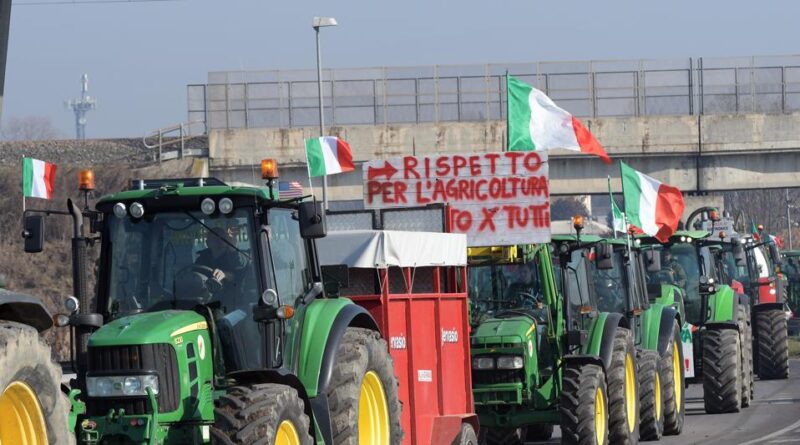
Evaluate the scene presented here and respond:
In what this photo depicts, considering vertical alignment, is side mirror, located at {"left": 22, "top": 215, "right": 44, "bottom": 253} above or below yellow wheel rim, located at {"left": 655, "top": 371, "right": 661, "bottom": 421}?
above

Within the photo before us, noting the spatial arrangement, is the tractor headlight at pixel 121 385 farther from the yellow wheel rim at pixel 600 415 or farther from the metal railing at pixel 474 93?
the metal railing at pixel 474 93

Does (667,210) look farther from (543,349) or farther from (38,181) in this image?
(38,181)

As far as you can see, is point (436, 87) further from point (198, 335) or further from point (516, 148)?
point (198, 335)

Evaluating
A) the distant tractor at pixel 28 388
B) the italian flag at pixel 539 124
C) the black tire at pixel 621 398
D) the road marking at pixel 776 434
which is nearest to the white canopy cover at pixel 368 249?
the black tire at pixel 621 398

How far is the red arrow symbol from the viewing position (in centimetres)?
1694

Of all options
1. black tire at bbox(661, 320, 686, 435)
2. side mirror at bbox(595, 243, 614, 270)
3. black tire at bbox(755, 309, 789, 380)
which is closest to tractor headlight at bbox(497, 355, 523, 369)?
side mirror at bbox(595, 243, 614, 270)

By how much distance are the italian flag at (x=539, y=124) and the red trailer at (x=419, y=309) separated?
6587 mm

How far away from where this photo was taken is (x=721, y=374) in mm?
21469

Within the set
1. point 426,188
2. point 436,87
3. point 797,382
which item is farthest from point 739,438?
point 436,87

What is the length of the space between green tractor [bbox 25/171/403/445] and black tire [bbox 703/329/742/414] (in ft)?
36.3

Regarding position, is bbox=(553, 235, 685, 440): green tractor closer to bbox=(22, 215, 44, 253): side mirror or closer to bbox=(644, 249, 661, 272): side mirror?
bbox=(644, 249, 661, 272): side mirror

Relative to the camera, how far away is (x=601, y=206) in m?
179

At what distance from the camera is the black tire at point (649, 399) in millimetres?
17938

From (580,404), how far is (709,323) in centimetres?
740
